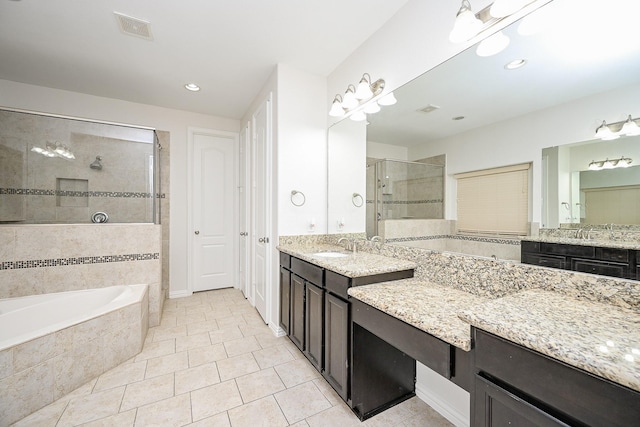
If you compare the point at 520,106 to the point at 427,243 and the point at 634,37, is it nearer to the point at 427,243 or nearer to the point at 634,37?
the point at 634,37

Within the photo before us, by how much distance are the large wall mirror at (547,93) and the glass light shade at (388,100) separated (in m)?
0.29

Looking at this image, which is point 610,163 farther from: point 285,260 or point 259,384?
point 259,384

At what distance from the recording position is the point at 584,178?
1.03m

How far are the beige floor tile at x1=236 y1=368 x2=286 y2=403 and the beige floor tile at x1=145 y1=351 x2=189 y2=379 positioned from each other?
548mm

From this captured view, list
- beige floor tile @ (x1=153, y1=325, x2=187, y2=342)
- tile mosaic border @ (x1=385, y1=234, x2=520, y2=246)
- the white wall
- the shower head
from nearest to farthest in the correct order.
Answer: tile mosaic border @ (x1=385, y1=234, x2=520, y2=246)
beige floor tile @ (x1=153, y1=325, x2=187, y2=342)
the shower head
the white wall

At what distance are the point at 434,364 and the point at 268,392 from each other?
1.26 meters

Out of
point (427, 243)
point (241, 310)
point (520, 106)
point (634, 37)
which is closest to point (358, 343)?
point (427, 243)

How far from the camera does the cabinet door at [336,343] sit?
60.9 inches

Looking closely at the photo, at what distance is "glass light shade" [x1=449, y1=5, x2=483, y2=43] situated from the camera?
129 centimetres

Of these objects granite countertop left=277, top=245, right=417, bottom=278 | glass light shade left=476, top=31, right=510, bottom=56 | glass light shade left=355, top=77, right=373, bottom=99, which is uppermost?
glass light shade left=355, top=77, right=373, bottom=99

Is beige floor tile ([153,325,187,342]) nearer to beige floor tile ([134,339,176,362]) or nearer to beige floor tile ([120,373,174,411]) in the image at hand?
beige floor tile ([134,339,176,362])

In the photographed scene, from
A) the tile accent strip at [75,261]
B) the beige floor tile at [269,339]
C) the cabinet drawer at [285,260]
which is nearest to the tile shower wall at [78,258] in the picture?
the tile accent strip at [75,261]

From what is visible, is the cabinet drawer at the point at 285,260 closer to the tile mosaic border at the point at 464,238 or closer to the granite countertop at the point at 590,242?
the tile mosaic border at the point at 464,238

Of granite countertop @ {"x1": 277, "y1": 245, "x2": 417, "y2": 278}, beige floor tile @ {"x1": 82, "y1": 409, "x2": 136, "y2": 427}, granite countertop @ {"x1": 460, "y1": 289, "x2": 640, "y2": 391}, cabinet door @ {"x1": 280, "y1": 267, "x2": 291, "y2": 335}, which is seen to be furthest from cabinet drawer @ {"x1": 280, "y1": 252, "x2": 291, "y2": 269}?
granite countertop @ {"x1": 460, "y1": 289, "x2": 640, "y2": 391}
